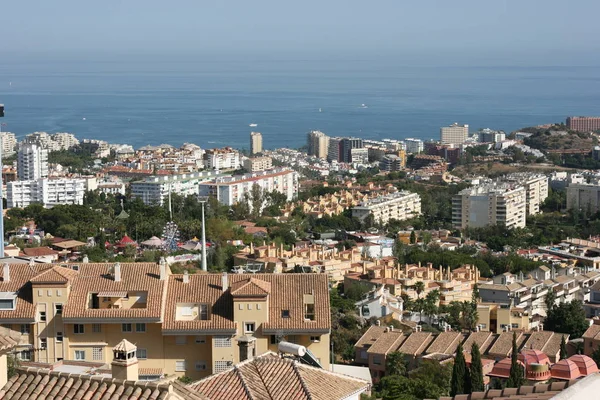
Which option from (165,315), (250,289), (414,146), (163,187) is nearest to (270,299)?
(250,289)

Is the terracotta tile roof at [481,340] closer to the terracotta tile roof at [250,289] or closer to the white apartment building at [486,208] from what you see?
the terracotta tile roof at [250,289]

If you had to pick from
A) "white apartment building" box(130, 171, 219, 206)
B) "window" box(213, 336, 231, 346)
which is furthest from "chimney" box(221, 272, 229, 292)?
"white apartment building" box(130, 171, 219, 206)

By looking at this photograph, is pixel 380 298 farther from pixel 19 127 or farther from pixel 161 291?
pixel 19 127

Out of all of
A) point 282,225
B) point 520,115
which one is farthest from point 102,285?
point 520,115

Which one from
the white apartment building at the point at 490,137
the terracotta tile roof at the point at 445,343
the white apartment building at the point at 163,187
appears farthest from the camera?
the white apartment building at the point at 490,137

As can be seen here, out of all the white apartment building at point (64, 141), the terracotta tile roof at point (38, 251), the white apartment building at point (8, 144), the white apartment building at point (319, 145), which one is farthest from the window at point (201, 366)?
the white apartment building at point (319, 145)

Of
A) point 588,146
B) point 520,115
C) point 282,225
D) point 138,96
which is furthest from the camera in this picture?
point 138,96
